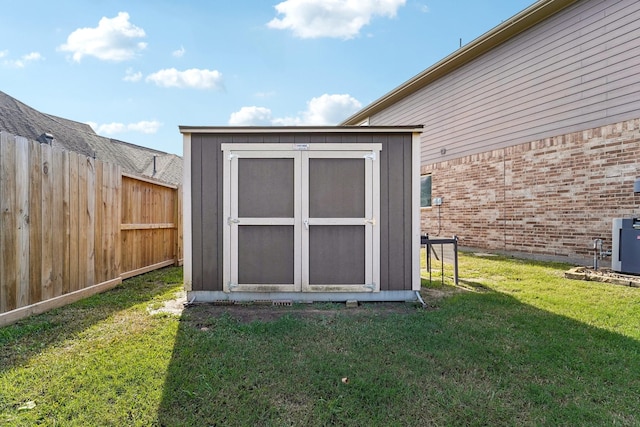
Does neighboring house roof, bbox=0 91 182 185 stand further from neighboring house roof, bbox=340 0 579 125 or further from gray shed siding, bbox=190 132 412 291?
neighboring house roof, bbox=340 0 579 125

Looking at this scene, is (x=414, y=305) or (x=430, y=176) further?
(x=430, y=176)

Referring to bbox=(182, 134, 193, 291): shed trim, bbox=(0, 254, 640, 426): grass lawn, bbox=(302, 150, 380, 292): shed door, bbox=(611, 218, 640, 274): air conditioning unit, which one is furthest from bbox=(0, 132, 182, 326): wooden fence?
bbox=(611, 218, 640, 274): air conditioning unit

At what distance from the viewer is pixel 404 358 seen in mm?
2354

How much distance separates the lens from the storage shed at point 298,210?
3756mm

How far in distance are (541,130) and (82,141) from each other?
67.1 feet

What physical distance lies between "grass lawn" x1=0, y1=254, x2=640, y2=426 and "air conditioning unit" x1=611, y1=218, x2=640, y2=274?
5.40ft

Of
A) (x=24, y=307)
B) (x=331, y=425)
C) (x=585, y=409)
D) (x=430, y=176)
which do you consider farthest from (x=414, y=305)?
(x=430, y=176)

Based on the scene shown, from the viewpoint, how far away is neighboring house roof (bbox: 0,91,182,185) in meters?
12.6

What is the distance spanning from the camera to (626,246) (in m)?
4.95

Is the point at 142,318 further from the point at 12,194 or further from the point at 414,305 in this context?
the point at 414,305

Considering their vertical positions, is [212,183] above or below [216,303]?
above

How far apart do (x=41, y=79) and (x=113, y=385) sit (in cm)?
1587

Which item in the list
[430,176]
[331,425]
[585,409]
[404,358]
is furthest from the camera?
[430,176]

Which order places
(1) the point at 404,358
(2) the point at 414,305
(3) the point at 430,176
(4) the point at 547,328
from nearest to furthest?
(1) the point at 404,358 → (4) the point at 547,328 → (2) the point at 414,305 → (3) the point at 430,176
